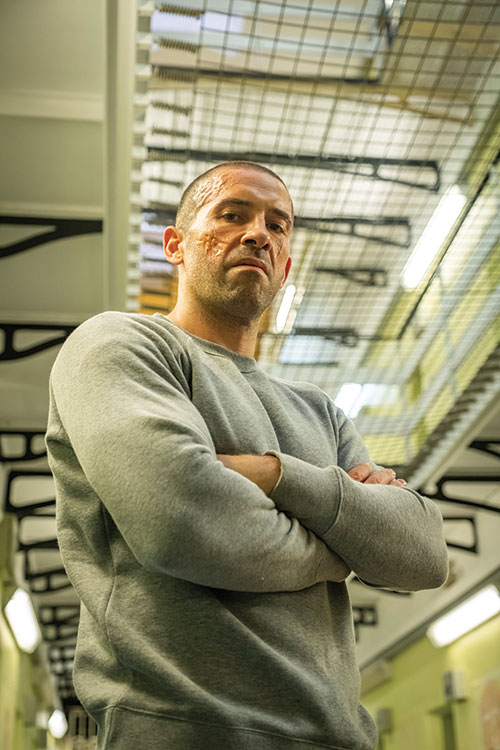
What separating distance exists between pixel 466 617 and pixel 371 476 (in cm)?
612

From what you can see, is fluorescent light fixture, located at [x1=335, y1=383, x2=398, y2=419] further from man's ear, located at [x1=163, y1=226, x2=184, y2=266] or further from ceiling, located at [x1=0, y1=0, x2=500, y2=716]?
man's ear, located at [x1=163, y1=226, x2=184, y2=266]

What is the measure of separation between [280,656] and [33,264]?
3597 millimetres

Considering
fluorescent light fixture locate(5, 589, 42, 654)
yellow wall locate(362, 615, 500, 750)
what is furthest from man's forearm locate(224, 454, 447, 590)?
fluorescent light fixture locate(5, 589, 42, 654)

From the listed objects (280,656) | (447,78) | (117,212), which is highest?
(280,656)

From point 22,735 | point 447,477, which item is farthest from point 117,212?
point 22,735

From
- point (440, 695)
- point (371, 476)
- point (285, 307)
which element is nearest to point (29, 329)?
point (285, 307)

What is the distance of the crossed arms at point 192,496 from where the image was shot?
35.9 inches

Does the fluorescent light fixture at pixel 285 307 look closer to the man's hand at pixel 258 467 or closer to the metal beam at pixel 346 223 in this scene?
the metal beam at pixel 346 223

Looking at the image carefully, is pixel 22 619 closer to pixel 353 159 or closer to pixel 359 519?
pixel 353 159

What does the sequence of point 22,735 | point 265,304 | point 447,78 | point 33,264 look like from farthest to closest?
point 22,735 < point 33,264 < point 447,78 < point 265,304

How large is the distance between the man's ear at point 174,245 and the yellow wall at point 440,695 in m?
5.85

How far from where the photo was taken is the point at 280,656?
0.94m

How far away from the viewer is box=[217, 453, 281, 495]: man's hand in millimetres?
1021

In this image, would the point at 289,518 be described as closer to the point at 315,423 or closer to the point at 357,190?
the point at 315,423
